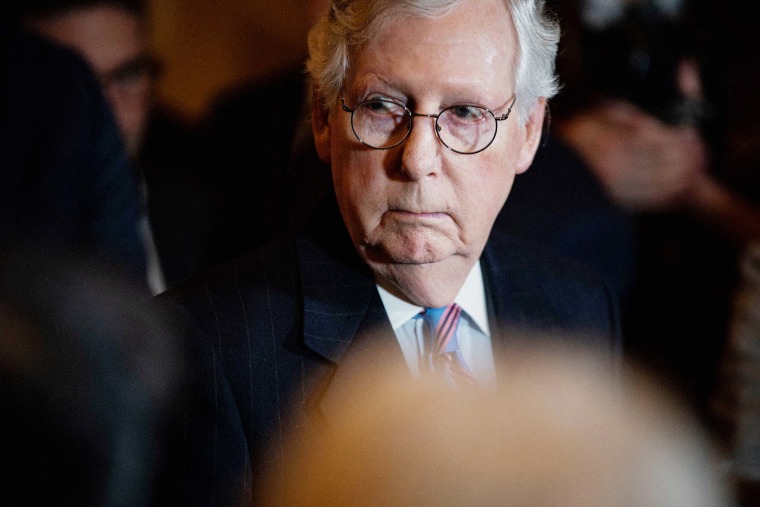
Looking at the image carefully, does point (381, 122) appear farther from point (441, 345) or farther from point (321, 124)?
point (441, 345)

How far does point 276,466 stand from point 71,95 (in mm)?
1017

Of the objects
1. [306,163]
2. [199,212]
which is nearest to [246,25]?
[199,212]

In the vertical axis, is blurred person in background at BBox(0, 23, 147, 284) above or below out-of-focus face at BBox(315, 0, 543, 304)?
below

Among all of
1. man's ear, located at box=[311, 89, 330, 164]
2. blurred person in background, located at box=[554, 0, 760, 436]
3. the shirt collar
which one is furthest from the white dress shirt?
blurred person in background, located at box=[554, 0, 760, 436]

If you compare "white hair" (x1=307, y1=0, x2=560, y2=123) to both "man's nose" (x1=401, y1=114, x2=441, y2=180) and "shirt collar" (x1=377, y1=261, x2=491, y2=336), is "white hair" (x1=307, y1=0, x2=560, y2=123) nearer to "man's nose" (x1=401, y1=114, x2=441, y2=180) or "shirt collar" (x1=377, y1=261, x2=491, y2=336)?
"man's nose" (x1=401, y1=114, x2=441, y2=180)

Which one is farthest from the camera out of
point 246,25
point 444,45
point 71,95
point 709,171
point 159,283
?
point 246,25

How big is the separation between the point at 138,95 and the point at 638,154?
5.09 feet

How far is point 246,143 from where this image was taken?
273 centimetres

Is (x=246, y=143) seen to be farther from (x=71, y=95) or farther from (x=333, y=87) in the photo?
(x=333, y=87)

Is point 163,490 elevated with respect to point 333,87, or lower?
lower

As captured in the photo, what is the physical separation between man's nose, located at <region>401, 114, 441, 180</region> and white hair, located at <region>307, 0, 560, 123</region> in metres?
0.13

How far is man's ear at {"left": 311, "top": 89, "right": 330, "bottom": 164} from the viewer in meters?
1.25

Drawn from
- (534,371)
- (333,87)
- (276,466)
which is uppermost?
(333,87)

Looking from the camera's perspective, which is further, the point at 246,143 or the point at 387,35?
the point at 246,143
